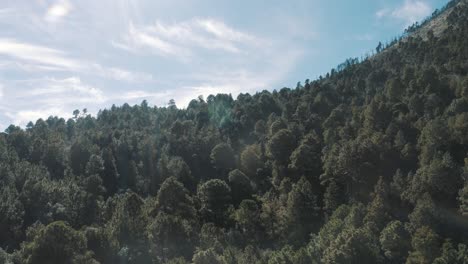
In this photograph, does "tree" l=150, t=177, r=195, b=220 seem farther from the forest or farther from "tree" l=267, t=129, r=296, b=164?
"tree" l=267, t=129, r=296, b=164

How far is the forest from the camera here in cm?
7094

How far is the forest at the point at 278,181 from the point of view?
233ft

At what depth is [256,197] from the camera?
109 metres

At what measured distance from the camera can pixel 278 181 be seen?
112 m

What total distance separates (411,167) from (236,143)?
66344mm

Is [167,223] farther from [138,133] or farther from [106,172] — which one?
[138,133]

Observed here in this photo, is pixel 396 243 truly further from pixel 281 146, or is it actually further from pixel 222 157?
pixel 222 157

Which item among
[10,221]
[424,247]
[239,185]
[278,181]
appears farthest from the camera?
[239,185]

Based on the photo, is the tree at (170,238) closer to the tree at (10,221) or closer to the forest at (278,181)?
the forest at (278,181)

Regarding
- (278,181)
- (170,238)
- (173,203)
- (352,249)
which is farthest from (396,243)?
(173,203)

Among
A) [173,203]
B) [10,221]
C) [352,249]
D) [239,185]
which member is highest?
[239,185]

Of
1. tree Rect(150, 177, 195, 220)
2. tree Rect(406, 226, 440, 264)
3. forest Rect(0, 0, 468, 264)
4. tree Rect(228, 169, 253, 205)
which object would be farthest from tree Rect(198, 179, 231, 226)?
tree Rect(406, 226, 440, 264)

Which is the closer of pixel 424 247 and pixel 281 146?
pixel 424 247

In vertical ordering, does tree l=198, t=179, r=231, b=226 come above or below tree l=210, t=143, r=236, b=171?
below
